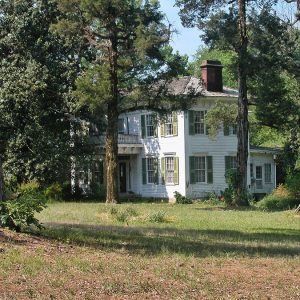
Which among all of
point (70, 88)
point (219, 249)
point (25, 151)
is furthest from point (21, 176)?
point (219, 249)

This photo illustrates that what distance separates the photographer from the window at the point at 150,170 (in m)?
38.6

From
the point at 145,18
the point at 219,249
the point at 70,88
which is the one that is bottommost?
the point at 219,249

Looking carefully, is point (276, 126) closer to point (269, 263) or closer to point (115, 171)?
point (115, 171)

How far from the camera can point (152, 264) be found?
9625mm

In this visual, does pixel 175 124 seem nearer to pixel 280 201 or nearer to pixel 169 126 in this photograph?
pixel 169 126

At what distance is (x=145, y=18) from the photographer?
2861 cm

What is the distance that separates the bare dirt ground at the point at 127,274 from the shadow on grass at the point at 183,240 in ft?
2.59

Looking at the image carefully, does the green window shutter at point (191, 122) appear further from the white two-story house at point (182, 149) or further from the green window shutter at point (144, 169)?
the green window shutter at point (144, 169)

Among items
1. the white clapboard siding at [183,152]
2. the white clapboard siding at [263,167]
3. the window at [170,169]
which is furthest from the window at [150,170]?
the white clapboard siding at [263,167]

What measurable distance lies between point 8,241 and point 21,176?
24192 millimetres

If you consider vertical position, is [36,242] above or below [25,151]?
below

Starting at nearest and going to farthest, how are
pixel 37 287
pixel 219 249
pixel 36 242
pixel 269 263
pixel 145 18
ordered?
pixel 37 287 < pixel 269 263 < pixel 36 242 < pixel 219 249 < pixel 145 18

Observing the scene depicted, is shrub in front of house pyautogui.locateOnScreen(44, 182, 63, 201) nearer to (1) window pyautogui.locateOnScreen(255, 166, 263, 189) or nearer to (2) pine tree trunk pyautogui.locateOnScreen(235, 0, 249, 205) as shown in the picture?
(2) pine tree trunk pyautogui.locateOnScreen(235, 0, 249, 205)

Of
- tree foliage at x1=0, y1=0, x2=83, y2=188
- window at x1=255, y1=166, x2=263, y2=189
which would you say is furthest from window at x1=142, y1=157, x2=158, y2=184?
window at x1=255, y1=166, x2=263, y2=189
